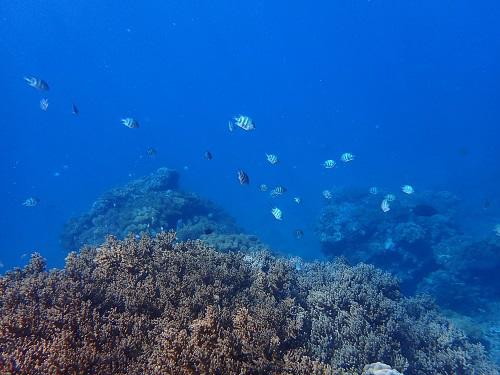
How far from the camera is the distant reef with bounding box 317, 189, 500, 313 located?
53.0ft

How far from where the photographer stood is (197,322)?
13.1ft

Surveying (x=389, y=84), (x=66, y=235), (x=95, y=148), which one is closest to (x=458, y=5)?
(x=389, y=84)

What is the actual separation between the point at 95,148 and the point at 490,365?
140 meters

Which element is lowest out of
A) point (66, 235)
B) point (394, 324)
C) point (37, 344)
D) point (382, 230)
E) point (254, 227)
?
point (37, 344)

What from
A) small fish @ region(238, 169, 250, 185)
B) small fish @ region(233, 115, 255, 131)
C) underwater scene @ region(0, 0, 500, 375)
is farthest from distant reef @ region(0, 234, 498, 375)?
small fish @ region(233, 115, 255, 131)

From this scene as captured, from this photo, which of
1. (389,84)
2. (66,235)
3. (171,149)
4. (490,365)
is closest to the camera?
(490,365)

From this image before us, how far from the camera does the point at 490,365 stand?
269 inches

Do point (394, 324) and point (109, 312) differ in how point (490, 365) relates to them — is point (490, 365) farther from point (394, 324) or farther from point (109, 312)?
point (109, 312)

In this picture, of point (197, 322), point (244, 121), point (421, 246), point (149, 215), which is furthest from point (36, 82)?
point (421, 246)

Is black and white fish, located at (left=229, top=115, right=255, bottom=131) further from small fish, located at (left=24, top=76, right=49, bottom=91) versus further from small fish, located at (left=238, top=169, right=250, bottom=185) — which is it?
small fish, located at (left=24, top=76, right=49, bottom=91)

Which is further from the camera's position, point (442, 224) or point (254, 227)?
point (254, 227)

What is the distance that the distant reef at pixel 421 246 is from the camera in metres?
16.1

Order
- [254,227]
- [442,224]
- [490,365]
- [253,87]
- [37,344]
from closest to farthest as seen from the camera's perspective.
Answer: [37,344], [490,365], [442,224], [254,227], [253,87]

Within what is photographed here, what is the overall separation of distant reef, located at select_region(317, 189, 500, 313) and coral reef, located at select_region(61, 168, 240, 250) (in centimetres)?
678
